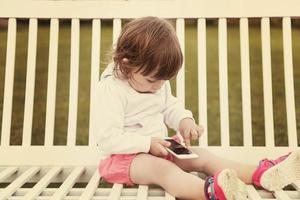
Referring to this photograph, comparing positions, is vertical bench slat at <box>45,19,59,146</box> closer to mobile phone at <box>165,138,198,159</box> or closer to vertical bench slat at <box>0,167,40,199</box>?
vertical bench slat at <box>0,167,40,199</box>

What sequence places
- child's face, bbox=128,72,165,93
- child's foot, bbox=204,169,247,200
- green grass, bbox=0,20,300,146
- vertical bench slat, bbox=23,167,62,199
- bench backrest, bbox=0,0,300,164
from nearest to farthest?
1. child's foot, bbox=204,169,247,200
2. vertical bench slat, bbox=23,167,62,199
3. child's face, bbox=128,72,165,93
4. bench backrest, bbox=0,0,300,164
5. green grass, bbox=0,20,300,146

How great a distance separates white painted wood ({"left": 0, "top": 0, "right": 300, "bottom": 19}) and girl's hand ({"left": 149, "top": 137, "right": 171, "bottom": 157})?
0.45 meters

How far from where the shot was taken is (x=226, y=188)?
846 millimetres

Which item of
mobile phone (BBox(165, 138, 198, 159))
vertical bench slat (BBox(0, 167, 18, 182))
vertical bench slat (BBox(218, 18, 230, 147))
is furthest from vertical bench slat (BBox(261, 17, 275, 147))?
vertical bench slat (BBox(0, 167, 18, 182))

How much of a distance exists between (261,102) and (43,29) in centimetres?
140

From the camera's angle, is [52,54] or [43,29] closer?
[52,54]

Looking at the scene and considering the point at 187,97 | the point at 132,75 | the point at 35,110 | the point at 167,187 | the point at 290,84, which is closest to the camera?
the point at 167,187

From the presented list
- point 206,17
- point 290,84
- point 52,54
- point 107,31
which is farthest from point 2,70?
point 290,84

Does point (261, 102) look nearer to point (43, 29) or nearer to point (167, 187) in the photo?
point (167, 187)

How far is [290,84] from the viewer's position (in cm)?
132

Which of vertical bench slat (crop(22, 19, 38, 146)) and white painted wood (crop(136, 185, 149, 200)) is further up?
vertical bench slat (crop(22, 19, 38, 146))

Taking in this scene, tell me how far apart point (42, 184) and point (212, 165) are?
15.1 inches

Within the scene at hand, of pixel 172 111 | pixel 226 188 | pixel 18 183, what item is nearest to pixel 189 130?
pixel 172 111

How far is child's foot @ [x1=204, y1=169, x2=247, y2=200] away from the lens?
847 millimetres
